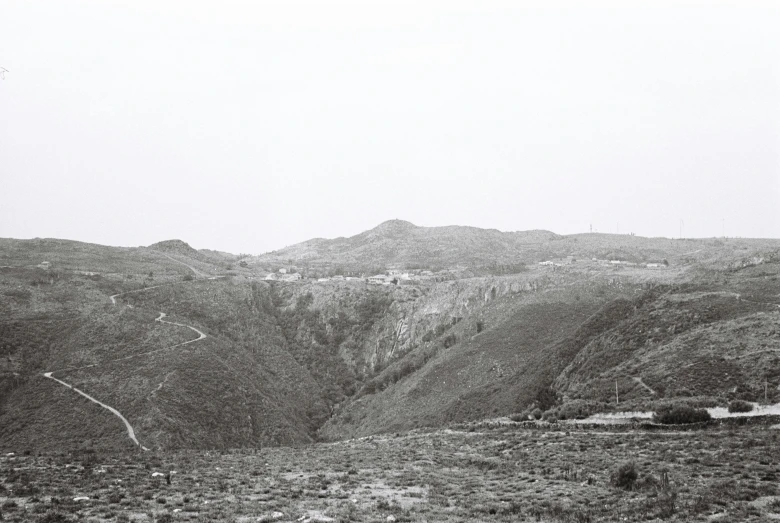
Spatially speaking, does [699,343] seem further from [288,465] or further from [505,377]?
[288,465]

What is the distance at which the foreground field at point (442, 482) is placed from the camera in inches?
712

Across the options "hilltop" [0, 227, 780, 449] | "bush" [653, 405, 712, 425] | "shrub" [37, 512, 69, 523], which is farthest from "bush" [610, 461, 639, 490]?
"shrub" [37, 512, 69, 523]

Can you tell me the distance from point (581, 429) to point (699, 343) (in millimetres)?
14773

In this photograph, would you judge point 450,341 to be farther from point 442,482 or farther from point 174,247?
point 174,247

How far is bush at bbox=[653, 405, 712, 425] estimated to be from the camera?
101ft

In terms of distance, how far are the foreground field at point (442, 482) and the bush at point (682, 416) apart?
1.51m

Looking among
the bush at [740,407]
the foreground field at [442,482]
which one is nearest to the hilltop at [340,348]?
the bush at [740,407]

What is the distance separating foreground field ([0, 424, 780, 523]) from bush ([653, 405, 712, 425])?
1.51 m

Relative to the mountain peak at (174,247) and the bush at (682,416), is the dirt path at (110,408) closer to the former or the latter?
the bush at (682,416)

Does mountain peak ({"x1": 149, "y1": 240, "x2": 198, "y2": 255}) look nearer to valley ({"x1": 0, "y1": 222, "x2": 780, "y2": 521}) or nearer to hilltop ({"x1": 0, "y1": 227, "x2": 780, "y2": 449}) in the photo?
valley ({"x1": 0, "y1": 222, "x2": 780, "y2": 521})

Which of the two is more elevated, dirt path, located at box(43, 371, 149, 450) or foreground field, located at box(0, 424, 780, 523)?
foreground field, located at box(0, 424, 780, 523)

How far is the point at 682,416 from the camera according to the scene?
30891 millimetres

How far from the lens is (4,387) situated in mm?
55625

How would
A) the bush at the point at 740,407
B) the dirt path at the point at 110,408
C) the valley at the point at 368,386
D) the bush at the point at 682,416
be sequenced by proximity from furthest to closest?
the dirt path at the point at 110,408, the bush at the point at 740,407, the bush at the point at 682,416, the valley at the point at 368,386
